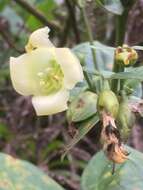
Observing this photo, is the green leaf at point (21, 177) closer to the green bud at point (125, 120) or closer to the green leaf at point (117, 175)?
the green leaf at point (117, 175)

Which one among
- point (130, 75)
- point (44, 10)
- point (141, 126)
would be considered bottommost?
point (141, 126)

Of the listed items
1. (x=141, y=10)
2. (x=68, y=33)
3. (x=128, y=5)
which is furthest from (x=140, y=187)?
(x=68, y=33)

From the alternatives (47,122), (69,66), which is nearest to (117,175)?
(69,66)

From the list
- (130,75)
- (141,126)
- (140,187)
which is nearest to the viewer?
(130,75)

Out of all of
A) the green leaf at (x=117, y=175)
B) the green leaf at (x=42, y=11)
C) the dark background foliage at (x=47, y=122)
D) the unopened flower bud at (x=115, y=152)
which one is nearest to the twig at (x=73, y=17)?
the dark background foliage at (x=47, y=122)

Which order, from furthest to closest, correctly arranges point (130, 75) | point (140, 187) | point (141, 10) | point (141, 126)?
point (141, 126) < point (141, 10) < point (140, 187) < point (130, 75)

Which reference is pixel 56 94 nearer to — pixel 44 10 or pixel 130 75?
pixel 130 75

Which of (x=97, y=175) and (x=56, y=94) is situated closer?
(x=56, y=94)

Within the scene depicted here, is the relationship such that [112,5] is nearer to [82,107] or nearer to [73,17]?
[82,107]
